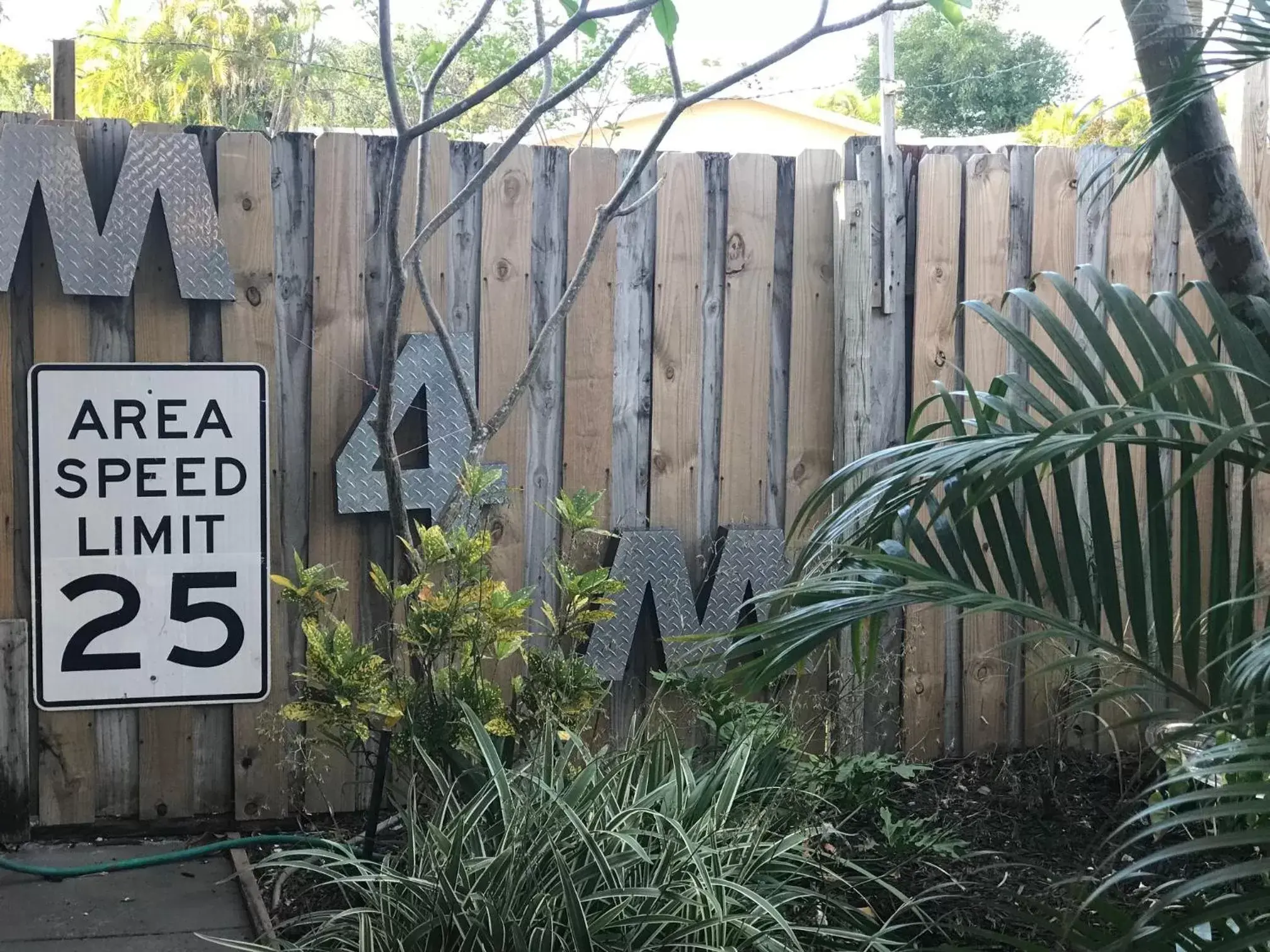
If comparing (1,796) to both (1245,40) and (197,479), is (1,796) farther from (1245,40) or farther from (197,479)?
(1245,40)

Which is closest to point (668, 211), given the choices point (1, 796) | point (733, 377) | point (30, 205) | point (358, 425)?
point (733, 377)

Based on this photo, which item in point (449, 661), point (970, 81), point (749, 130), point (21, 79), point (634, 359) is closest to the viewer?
point (449, 661)

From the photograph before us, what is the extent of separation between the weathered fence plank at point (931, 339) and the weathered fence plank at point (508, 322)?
119 cm

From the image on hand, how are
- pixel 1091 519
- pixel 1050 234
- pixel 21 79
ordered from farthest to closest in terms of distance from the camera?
1. pixel 21 79
2. pixel 1050 234
3. pixel 1091 519

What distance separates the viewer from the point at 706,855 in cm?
239

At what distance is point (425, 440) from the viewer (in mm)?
3475

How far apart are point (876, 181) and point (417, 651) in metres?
1.94

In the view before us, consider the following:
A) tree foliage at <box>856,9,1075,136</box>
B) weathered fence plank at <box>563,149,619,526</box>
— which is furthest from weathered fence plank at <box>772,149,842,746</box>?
tree foliage at <box>856,9,1075,136</box>

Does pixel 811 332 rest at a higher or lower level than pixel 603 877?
higher

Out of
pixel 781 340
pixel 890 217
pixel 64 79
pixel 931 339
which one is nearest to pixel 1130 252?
pixel 931 339

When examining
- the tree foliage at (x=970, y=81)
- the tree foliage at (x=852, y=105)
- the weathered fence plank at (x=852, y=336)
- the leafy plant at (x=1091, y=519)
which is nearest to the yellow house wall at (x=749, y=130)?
the tree foliage at (x=852, y=105)

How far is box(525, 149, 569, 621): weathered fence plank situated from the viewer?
11.5 feet

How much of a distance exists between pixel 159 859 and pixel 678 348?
1967 millimetres

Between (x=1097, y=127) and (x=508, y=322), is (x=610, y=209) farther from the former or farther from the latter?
(x=1097, y=127)
